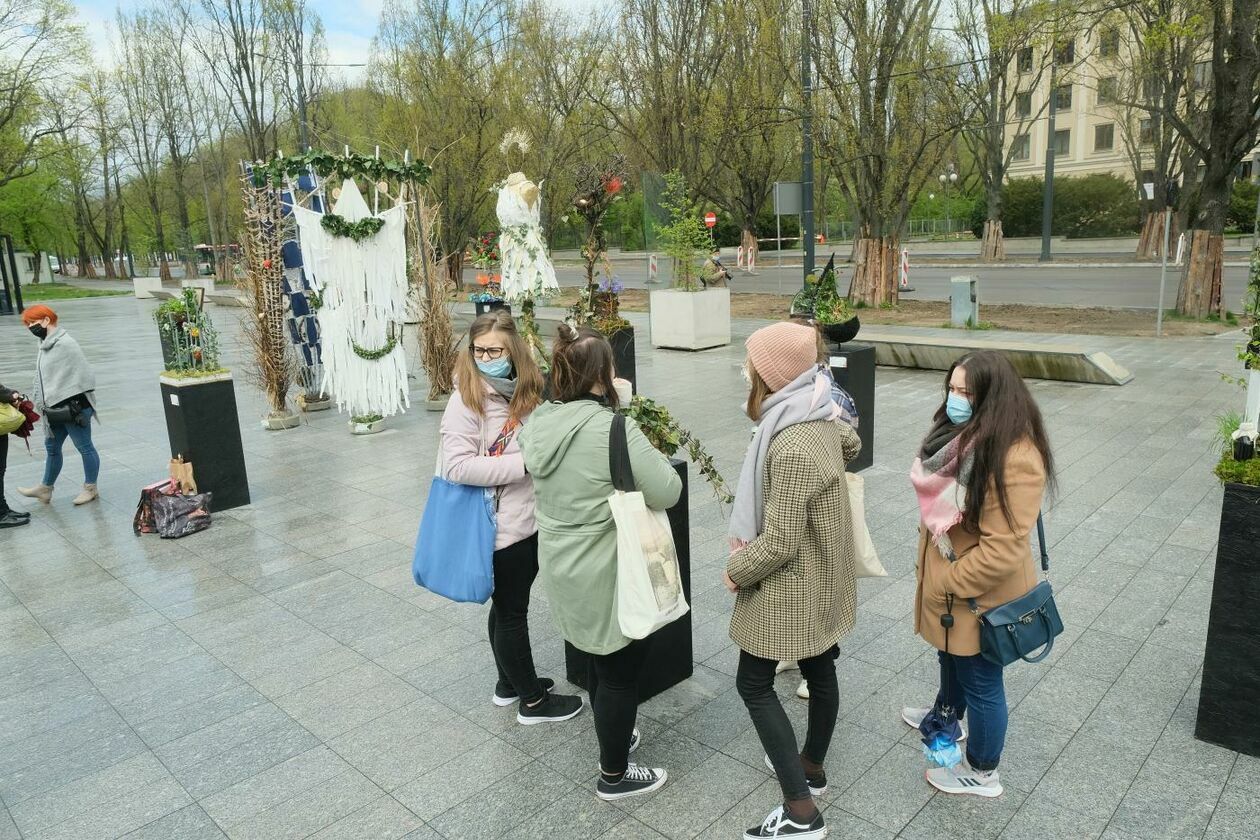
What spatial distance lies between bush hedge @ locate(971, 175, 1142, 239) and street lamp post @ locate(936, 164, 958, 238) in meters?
2.28

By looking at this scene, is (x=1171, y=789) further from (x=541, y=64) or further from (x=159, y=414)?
(x=541, y=64)

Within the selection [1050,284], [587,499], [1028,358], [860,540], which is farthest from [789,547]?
[1050,284]

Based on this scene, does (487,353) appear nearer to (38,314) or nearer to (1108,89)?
(38,314)

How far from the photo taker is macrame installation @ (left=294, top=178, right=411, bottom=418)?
356 inches

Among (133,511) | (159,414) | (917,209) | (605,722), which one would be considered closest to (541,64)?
(159,414)

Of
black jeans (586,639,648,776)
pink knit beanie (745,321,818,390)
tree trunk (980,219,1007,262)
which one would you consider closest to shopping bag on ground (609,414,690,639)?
black jeans (586,639,648,776)

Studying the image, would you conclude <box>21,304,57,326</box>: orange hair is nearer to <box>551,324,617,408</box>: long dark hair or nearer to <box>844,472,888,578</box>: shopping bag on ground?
<box>551,324,617,408</box>: long dark hair

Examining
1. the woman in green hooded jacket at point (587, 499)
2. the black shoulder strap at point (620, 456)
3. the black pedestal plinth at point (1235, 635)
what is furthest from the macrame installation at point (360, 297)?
the black pedestal plinth at point (1235, 635)

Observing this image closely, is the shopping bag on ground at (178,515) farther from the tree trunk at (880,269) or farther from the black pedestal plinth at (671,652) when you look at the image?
the tree trunk at (880,269)

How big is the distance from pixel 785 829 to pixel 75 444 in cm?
695

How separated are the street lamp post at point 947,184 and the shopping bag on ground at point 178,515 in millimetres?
42671

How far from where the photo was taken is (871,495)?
21.8 ft

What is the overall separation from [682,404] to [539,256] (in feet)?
9.92

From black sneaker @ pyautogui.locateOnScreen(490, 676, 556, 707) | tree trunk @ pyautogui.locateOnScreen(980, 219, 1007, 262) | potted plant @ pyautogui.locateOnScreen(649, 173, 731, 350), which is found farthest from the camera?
tree trunk @ pyautogui.locateOnScreen(980, 219, 1007, 262)
